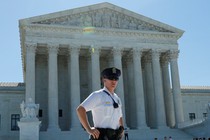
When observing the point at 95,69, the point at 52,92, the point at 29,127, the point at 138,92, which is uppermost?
the point at 95,69

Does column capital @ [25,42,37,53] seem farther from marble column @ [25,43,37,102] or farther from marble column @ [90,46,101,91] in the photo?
marble column @ [90,46,101,91]

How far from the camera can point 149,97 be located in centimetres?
5294

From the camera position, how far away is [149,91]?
53.0 meters

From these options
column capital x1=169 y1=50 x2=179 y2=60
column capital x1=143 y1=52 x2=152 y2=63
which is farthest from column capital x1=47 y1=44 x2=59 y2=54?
column capital x1=169 y1=50 x2=179 y2=60

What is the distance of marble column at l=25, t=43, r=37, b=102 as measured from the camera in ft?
145

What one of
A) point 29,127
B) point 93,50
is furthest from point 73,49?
point 29,127

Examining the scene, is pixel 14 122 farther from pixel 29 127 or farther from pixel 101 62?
pixel 29 127

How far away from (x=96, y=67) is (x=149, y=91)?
33.8 feet

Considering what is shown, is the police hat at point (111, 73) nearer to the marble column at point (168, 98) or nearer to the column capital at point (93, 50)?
the column capital at point (93, 50)

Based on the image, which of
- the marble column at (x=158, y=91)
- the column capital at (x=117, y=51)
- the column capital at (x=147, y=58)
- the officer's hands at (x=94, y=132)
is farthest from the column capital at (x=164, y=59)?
the officer's hands at (x=94, y=132)

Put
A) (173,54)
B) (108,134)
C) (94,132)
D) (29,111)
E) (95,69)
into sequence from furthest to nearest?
1. (173,54)
2. (95,69)
3. (29,111)
4. (108,134)
5. (94,132)

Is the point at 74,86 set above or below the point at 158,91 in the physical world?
above

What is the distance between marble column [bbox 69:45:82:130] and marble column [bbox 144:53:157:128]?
12.1 meters

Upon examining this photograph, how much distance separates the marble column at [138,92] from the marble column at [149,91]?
3.41m
